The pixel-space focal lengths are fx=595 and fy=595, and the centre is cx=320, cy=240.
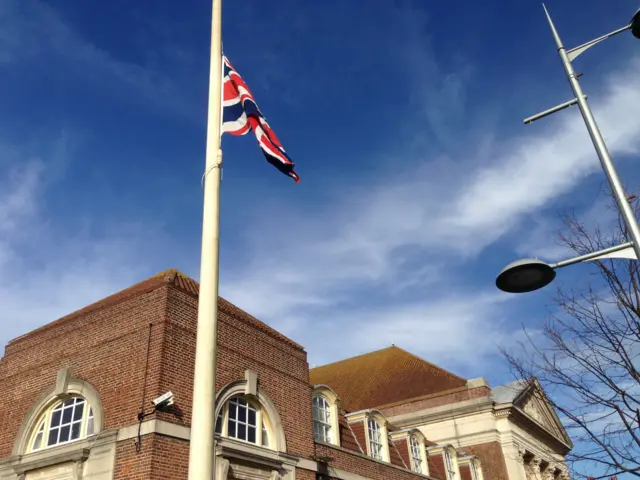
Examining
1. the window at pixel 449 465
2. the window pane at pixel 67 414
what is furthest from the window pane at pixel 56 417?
the window at pixel 449 465

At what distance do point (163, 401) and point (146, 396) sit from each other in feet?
1.93

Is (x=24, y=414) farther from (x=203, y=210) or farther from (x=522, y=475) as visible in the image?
(x=522, y=475)

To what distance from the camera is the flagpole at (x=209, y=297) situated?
5.88 m

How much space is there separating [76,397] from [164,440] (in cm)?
335

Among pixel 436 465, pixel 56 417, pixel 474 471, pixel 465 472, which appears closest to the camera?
pixel 56 417

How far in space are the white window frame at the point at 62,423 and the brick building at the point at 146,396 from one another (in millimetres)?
25

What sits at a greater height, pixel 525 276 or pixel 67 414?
pixel 67 414

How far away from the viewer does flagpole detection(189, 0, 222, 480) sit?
588cm

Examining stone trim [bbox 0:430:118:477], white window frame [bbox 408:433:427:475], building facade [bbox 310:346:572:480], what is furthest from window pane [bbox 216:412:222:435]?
building facade [bbox 310:346:572:480]

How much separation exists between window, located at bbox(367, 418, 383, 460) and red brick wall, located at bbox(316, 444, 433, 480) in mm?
744

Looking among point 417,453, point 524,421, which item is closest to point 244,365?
point 417,453

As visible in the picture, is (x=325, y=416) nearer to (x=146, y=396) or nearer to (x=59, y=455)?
(x=146, y=396)

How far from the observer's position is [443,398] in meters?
36.3

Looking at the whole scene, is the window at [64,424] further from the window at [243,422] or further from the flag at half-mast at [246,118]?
the flag at half-mast at [246,118]
